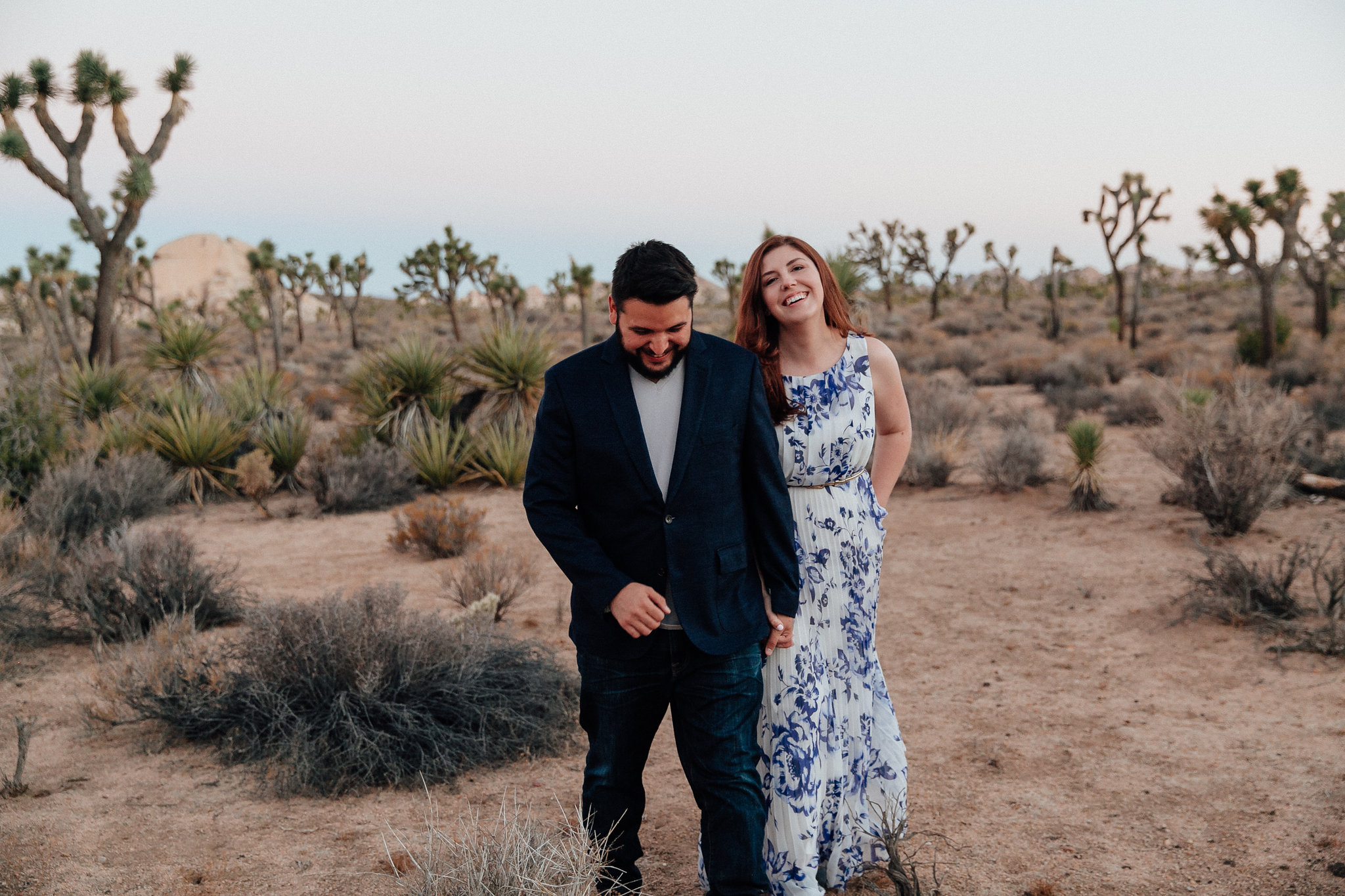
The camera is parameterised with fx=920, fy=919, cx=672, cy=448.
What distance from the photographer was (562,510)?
2.28 meters

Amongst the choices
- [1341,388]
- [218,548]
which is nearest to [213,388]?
[218,548]

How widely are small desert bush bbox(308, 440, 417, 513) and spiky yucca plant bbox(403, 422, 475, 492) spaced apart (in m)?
0.17

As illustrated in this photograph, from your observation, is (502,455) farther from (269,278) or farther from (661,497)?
(269,278)

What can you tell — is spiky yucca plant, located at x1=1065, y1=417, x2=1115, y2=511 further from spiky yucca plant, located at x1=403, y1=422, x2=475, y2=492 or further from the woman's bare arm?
spiky yucca plant, located at x1=403, y1=422, x2=475, y2=492

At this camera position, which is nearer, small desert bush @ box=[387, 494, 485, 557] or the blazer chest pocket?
the blazer chest pocket

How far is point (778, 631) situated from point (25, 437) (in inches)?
386

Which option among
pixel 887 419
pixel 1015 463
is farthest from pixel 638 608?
pixel 1015 463

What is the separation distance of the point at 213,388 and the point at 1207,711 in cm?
1201

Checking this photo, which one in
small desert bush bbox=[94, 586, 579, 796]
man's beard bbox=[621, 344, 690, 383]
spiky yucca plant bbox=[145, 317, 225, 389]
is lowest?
small desert bush bbox=[94, 586, 579, 796]

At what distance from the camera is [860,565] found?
2.78 metres

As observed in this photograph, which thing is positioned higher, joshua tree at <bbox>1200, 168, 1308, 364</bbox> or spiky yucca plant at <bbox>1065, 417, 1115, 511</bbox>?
joshua tree at <bbox>1200, 168, 1308, 364</bbox>

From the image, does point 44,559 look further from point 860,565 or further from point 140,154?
point 140,154

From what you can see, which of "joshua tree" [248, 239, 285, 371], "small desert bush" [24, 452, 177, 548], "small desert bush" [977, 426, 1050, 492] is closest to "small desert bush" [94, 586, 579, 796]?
"small desert bush" [24, 452, 177, 548]

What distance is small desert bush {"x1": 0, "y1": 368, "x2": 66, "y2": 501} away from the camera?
898 cm
